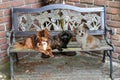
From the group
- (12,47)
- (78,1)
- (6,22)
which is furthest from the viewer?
(78,1)

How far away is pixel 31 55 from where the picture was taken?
4.41 metres

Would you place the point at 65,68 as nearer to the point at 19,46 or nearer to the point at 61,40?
the point at 61,40

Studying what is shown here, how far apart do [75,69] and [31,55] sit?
33.2 inches

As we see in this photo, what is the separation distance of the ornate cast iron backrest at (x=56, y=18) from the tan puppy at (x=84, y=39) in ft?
1.32

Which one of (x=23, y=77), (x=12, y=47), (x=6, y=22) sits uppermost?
(x=6, y=22)

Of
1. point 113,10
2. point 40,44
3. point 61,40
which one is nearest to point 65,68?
point 61,40

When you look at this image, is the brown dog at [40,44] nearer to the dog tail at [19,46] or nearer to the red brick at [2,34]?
the dog tail at [19,46]

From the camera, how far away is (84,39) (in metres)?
3.63

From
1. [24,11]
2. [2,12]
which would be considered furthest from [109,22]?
[2,12]

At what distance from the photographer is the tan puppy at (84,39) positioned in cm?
358

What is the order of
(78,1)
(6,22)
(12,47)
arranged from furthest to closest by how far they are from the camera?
(78,1)
(6,22)
(12,47)

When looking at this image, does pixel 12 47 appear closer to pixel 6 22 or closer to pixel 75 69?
pixel 6 22

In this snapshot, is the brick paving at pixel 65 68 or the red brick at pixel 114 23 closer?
the brick paving at pixel 65 68

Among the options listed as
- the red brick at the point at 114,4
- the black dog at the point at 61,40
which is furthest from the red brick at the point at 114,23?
the black dog at the point at 61,40
